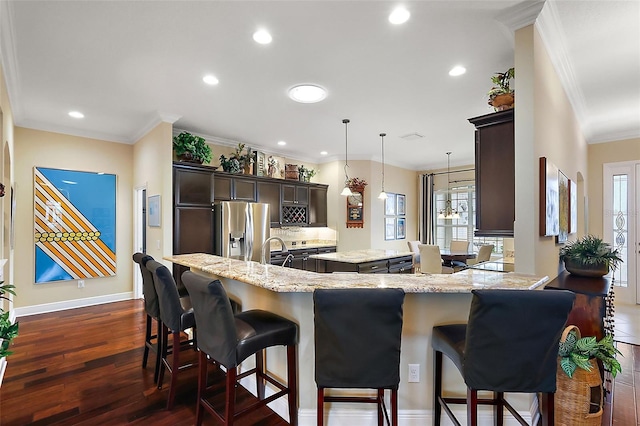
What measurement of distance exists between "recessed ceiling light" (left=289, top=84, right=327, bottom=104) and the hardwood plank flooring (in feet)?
9.63

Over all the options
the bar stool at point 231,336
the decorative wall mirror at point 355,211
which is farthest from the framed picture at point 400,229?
the bar stool at point 231,336

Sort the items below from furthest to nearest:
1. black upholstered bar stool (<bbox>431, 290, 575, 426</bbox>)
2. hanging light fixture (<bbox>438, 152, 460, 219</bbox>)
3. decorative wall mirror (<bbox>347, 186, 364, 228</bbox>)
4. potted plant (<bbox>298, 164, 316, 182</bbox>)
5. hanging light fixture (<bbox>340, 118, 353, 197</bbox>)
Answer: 1. hanging light fixture (<bbox>438, 152, 460, 219</bbox>)
2. decorative wall mirror (<bbox>347, 186, 364, 228</bbox>)
3. potted plant (<bbox>298, 164, 316, 182</bbox>)
4. hanging light fixture (<bbox>340, 118, 353, 197</bbox>)
5. black upholstered bar stool (<bbox>431, 290, 575, 426</bbox>)

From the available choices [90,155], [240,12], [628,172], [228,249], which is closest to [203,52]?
[240,12]

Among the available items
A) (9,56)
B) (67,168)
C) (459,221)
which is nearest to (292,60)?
(9,56)

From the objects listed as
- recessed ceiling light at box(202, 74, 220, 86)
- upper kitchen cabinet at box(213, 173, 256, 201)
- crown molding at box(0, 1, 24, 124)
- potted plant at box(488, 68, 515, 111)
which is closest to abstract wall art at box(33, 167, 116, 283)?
crown molding at box(0, 1, 24, 124)

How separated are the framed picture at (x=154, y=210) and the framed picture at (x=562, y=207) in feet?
15.3

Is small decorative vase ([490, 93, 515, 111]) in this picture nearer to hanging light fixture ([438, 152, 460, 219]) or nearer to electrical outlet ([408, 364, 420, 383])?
electrical outlet ([408, 364, 420, 383])

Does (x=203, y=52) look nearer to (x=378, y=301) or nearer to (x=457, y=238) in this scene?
(x=378, y=301)

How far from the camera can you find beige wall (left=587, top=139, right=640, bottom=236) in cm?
494

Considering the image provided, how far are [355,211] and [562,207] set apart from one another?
14.2ft

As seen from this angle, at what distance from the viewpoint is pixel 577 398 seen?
1.93m

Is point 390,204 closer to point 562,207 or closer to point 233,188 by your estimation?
point 233,188

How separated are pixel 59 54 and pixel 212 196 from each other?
2460 mm

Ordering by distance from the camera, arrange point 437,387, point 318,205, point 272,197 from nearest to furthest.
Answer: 1. point 437,387
2. point 272,197
3. point 318,205
